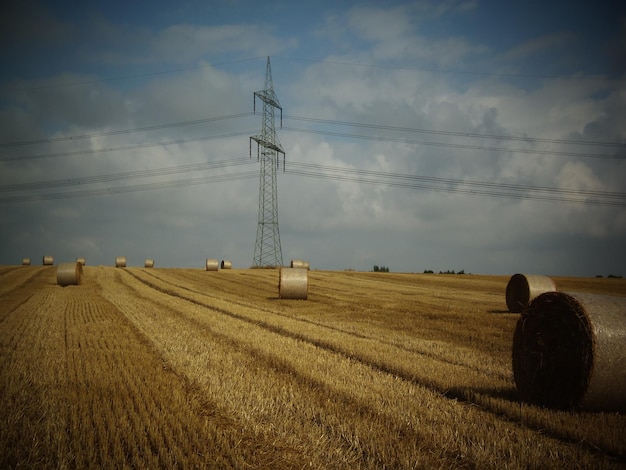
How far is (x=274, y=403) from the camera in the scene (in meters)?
5.68

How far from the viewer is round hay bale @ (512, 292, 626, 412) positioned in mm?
5609

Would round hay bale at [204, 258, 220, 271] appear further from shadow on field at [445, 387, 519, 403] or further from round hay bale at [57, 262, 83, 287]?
shadow on field at [445, 387, 519, 403]

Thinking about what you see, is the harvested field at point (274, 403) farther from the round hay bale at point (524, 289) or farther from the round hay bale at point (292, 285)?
the round hay bale at point (292, 285)

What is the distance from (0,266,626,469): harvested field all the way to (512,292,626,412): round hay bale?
1.01 ft

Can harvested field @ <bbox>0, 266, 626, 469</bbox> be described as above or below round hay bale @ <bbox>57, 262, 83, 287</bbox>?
below

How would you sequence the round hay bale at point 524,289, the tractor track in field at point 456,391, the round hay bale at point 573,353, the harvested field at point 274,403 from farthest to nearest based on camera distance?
the round hay bale at point 524,289 < the round hay bale at point 573,353 < the tractor track in field at point 456,391 < the harvested field at point 274,403

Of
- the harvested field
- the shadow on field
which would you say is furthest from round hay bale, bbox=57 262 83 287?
the shadow on field

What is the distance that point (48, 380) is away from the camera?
6699mm

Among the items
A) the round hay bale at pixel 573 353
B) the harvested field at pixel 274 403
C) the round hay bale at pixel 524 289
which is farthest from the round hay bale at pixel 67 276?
the round hay bale at pixel 573 353

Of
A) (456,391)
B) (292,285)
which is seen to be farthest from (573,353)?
(292,285)

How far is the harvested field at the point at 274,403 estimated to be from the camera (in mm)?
4227

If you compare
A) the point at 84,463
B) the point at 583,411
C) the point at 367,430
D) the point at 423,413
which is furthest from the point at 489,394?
the point at 84,463

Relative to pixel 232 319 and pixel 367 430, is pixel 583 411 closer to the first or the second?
pixel 367 430

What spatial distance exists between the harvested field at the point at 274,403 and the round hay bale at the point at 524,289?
661 cm
